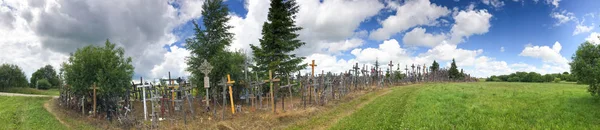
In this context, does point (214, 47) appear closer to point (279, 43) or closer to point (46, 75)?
point (279, 43)

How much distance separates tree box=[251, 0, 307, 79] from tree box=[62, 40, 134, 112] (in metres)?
11.9

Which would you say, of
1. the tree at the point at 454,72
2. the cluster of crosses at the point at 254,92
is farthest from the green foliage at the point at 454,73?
the cluster of crosses at the point at 254,92

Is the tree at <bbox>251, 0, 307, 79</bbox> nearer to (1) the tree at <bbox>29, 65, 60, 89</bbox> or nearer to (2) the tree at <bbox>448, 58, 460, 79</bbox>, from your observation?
(2) the tree at <bbox>448, 58, 460, 79</bbox>

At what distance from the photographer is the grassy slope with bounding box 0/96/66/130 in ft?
74.2

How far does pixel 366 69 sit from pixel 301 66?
10.9 metres

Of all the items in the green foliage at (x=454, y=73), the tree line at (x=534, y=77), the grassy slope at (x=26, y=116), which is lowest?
the grassy slope at (x=26, y=116)

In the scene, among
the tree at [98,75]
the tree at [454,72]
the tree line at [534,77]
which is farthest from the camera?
the tree at [454,72]

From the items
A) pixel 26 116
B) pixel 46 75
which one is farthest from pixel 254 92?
pixel 46 75

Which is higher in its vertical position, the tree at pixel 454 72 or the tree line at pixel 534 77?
the tree at pixel 454 72

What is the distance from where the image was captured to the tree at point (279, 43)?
103ft

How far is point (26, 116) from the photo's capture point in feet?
A: 80.1

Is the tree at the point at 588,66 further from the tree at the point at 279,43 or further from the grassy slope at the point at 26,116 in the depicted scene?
the grassy slope at the point at 26,116

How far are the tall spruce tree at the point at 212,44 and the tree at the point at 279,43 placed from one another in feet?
10.4

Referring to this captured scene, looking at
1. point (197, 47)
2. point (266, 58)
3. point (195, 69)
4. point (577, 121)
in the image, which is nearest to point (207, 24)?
point (197, 47)
